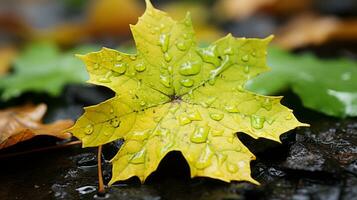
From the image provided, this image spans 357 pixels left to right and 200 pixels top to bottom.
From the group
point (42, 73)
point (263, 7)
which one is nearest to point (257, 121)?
point (42, 73)

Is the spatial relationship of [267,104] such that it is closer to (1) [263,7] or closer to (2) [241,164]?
(2) [241,164]

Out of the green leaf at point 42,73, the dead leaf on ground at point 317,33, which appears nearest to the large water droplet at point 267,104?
the green leaf at point 42,73

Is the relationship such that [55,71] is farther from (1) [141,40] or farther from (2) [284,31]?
(2) [284,31]

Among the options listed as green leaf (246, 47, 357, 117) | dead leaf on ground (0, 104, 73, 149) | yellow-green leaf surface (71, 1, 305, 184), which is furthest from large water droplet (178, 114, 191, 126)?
green leaf (246, 47, 357, 117)

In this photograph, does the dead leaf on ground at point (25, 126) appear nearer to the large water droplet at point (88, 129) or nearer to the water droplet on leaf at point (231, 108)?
the large water droplet at point (88, 129)

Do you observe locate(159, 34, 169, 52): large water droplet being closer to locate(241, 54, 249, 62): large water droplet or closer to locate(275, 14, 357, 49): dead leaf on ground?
locate(241, 54, 249, 62): large water droplet

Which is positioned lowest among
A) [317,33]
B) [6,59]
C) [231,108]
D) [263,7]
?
[231,108]
